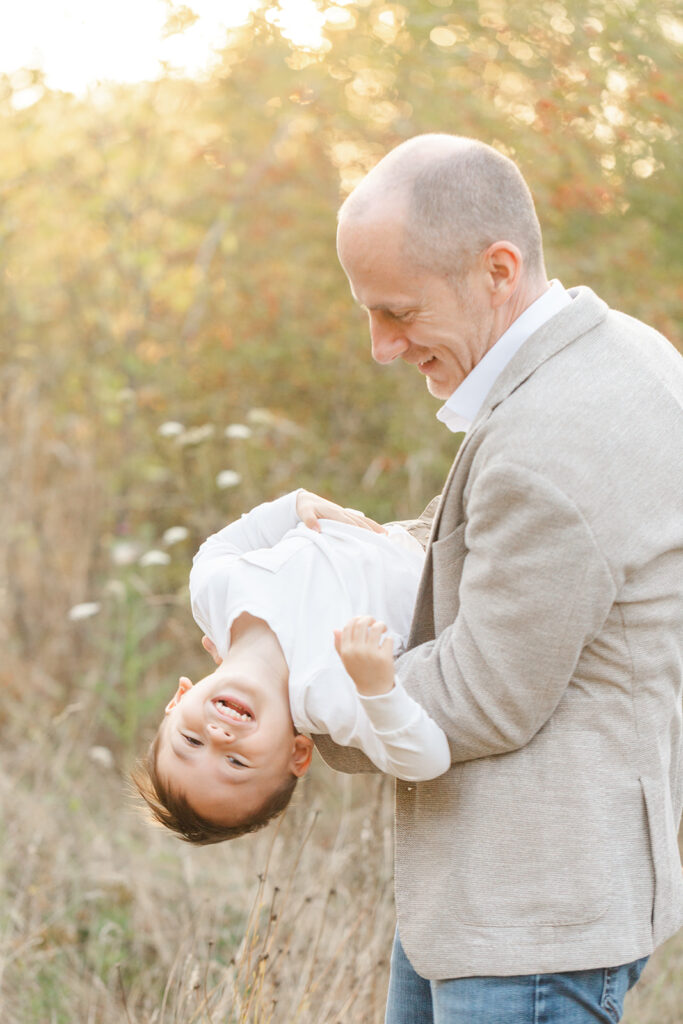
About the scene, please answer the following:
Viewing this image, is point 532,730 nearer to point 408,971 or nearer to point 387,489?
point 408,971

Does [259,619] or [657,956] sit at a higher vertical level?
[259,619]

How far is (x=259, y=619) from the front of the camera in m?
1.87

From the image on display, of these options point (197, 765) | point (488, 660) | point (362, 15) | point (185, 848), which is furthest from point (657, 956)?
point (362, 15)

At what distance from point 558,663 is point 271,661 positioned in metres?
0.53

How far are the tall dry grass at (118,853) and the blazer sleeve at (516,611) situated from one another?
0.79 m

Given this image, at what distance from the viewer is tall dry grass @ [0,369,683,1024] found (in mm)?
2664

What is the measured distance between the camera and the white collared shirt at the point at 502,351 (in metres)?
1.62

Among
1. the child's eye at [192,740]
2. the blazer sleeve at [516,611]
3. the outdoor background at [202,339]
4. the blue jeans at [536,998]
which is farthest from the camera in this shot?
the outdoor background at [202,339]

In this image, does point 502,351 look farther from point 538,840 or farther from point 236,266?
point 236,266

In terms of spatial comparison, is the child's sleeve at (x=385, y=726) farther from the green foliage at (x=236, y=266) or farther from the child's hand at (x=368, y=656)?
the green foliage at (x=236, y=266)

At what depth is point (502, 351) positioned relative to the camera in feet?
5.32

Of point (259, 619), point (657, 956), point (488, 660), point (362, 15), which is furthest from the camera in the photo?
point (362, 15)

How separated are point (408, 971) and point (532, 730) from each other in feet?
2.32

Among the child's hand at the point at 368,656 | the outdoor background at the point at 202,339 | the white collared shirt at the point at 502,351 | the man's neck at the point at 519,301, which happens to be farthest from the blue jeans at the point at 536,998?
the outdoor background at the point at 202,339
